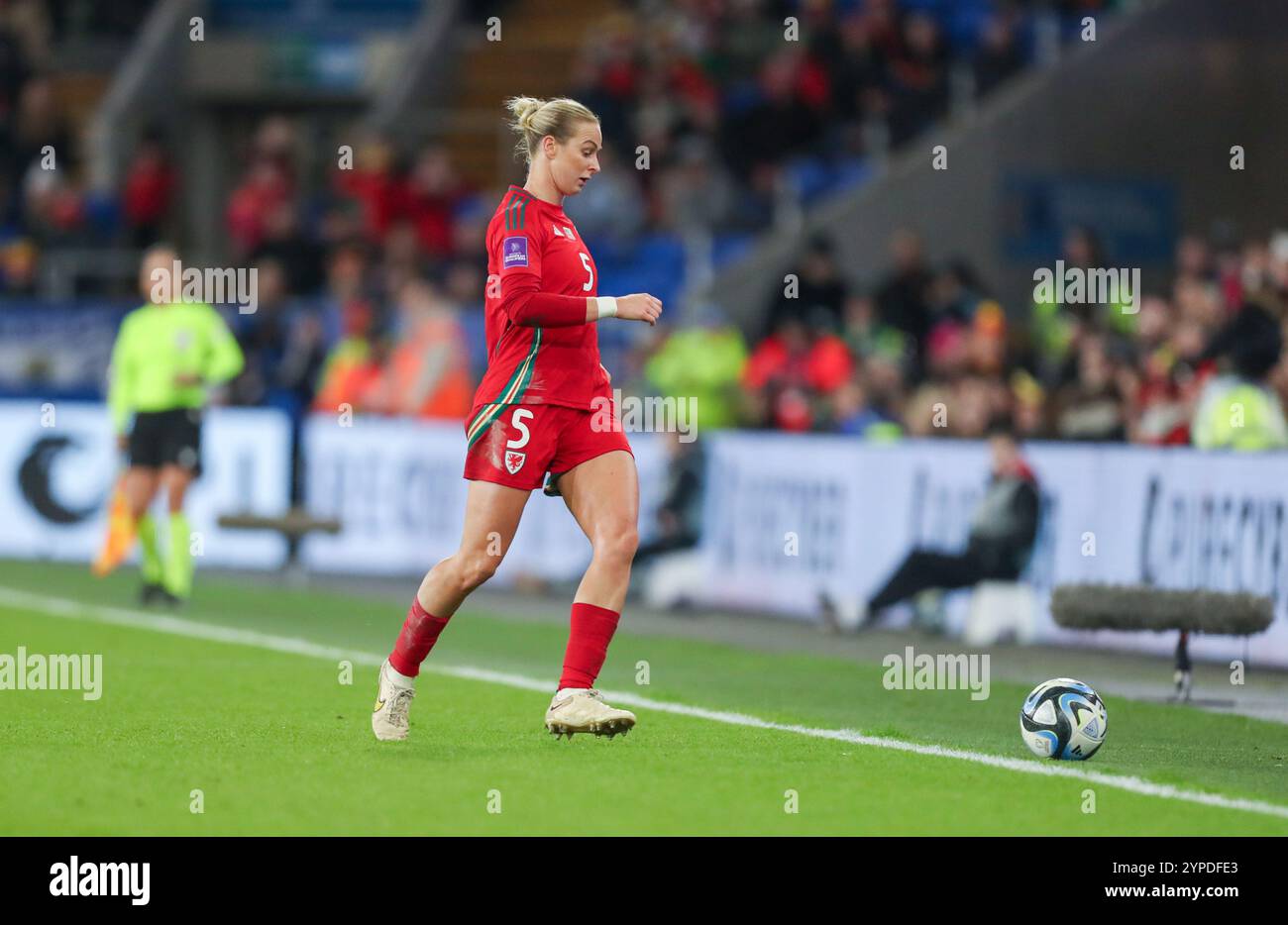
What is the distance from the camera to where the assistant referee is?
16297 millimetres

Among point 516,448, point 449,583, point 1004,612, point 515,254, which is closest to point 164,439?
point 1004,612

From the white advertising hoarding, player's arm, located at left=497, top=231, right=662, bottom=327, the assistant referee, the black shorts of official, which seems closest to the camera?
player's arm, located at left=497, top=231, right=662, bottom=327

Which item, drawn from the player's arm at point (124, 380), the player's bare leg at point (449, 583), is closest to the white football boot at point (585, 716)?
the player's bare leg at point (449, 583)

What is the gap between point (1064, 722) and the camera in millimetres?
9156

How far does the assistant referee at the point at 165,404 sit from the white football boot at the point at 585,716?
301 inches

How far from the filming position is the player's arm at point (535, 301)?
8.83 m

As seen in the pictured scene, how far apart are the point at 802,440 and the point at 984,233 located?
6.82m

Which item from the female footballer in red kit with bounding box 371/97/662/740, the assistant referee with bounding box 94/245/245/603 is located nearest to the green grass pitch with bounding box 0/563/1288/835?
the female footballer in red kit with bounding box 371/97/662/740

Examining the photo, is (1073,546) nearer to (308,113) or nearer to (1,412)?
(1,412)

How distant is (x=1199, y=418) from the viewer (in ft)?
47.7

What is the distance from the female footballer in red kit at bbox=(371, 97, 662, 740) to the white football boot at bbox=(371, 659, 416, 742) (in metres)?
0.15

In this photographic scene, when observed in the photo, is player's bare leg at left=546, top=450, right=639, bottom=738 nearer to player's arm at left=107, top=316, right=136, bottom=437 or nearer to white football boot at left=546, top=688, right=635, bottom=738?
white football boot at left=546, top=688, right=635, bottom=738
